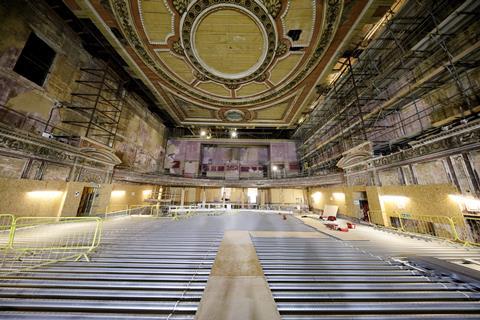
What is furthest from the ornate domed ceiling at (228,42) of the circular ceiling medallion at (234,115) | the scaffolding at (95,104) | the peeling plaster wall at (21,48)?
the scaffolding at (95,104)

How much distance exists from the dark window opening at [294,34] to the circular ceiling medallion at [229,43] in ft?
3.26

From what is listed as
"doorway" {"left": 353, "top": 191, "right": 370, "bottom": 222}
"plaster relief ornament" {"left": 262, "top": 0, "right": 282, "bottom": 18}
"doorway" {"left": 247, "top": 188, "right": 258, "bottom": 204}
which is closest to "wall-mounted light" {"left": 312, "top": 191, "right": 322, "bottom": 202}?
"doorway" {"left": 353, "top": 191, "right": 370, "bottom": 222}

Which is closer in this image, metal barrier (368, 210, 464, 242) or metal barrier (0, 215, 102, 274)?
metal barrier (0, 215, 102, 274)

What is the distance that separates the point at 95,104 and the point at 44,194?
438 centimetres

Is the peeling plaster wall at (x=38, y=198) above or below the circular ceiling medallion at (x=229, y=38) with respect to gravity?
below

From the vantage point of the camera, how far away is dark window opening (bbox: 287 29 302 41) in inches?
235

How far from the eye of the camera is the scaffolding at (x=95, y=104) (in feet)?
24.9

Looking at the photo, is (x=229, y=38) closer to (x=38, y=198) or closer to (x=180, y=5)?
(x=180, y=5)

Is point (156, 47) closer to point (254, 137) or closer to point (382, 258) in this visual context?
point (382, 258)

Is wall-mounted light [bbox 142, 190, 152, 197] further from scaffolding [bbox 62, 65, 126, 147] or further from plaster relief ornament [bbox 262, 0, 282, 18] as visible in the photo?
plaster relief ornament [bbox 262, 0, 282, 18]

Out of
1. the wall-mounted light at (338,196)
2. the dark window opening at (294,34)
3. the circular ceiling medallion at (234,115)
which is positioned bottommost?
the wall-mounted light at (338,196)

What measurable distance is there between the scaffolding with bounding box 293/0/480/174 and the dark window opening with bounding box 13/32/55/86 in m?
14.0

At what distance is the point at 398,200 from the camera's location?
6.21m

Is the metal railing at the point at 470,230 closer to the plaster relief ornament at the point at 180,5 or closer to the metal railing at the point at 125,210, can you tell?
the plaster relief ornament at the point at 180,5
